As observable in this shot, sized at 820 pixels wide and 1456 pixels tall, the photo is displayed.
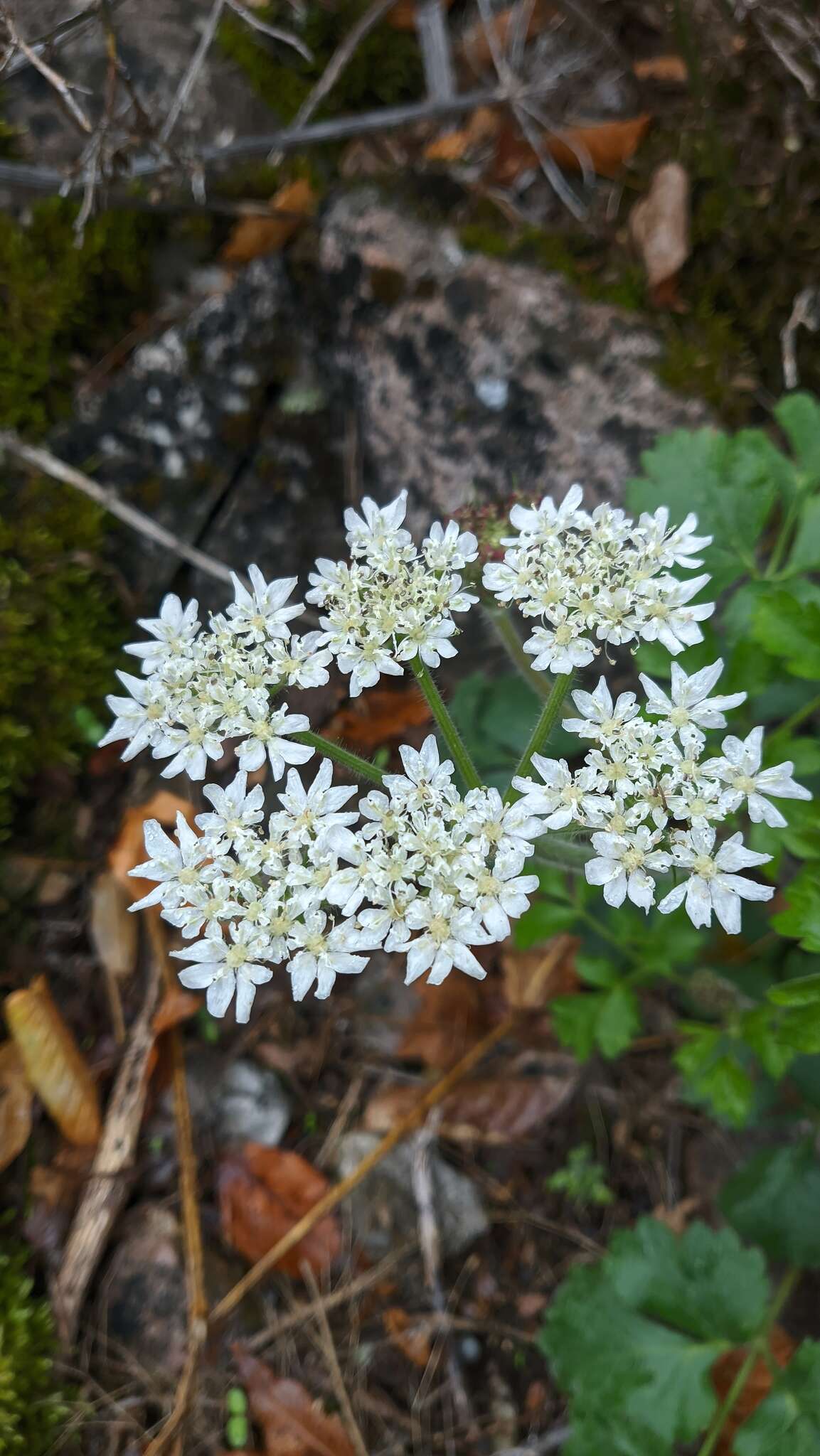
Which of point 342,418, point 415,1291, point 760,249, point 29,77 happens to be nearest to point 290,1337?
point 415,1291

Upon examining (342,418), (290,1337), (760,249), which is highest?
(760,249)

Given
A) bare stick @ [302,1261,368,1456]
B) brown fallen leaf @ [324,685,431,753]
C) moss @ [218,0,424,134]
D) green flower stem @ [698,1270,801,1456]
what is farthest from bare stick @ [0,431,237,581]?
green flower stem @ [698,1270,801,1456]

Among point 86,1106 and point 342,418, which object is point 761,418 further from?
point 86,1106

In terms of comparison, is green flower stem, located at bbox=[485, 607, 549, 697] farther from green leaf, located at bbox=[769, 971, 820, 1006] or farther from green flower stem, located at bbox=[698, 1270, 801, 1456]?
green flower stem, located at bbox=[698, 1270, 801, 1456]

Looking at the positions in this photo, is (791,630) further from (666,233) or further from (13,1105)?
(13,1105)

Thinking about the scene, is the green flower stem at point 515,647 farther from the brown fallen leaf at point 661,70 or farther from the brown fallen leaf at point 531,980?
the brown fallen leaf at point 661,70

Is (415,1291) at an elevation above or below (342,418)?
below

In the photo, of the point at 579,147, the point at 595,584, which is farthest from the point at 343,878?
the point at 579,147
